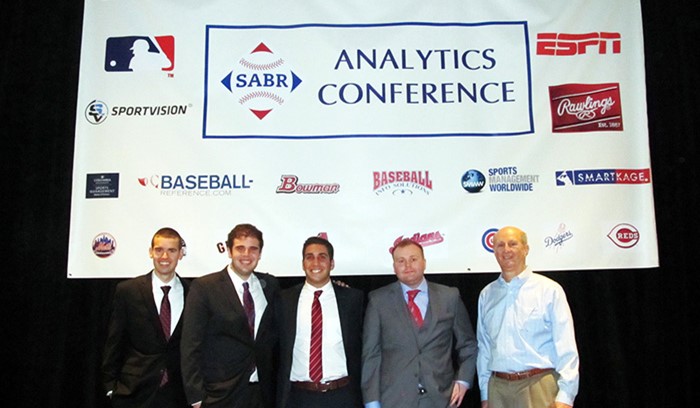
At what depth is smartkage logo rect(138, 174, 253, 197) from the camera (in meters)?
4.01

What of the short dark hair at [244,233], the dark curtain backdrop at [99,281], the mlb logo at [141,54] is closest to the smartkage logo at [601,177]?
the dark curtain backdrop at [99,281]

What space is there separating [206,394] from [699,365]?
319cm

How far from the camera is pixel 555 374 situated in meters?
2.98

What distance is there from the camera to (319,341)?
3.08 m

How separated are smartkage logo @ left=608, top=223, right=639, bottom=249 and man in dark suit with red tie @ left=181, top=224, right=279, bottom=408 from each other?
227cm

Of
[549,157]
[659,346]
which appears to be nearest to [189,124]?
[549,157]

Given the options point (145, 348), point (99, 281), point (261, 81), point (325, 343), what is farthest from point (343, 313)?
point (99, 281)

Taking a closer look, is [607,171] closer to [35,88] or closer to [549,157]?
[549,157]

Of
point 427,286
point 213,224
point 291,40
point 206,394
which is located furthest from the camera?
point 291,40

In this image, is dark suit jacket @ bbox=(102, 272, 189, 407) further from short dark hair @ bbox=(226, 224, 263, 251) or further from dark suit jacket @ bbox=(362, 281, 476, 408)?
dark suit jacket @ bbox=(362, 281, 476, 408)

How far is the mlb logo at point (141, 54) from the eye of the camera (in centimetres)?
421

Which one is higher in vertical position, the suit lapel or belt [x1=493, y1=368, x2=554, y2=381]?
the suit lapel

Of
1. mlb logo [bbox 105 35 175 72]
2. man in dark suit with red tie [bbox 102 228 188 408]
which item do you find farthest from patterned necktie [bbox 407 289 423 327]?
mlb logo [bbox 105 35 175 72]

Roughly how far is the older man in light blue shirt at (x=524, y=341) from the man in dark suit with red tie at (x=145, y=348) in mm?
1610
